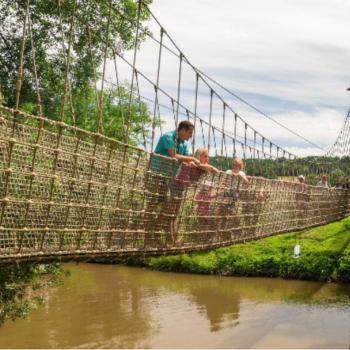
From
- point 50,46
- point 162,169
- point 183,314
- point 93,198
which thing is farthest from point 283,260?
point 93,198

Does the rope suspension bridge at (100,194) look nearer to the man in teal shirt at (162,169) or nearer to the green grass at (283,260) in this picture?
the man in teal shirt at (162,169)

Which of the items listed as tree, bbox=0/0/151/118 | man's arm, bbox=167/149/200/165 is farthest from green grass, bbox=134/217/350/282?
man's arm, bbox=167/149/200/165

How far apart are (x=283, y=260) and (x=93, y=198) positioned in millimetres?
10983

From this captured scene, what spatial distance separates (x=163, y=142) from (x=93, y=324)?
6.35 m

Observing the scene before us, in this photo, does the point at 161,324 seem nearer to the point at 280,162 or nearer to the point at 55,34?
the point at 280,162

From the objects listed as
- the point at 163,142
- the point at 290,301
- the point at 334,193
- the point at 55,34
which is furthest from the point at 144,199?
the point at 290,301

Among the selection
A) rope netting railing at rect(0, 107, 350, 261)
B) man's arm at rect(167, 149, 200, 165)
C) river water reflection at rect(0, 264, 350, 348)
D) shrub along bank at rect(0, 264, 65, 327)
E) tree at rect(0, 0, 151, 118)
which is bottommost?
river water reflection at rect(0, 264, 350, 348)

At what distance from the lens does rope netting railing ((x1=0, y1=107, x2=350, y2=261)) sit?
3.22 metres

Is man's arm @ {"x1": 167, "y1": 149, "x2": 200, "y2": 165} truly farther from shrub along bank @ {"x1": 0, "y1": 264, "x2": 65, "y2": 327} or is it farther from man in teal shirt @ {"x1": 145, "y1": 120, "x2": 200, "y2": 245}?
shrub along bank @ {"x1": 0, "y1": 264, "x2": 65, "y2": 327}

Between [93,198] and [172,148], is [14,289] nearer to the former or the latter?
[172,148]

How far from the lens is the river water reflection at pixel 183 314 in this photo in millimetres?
9352

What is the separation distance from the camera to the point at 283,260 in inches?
559

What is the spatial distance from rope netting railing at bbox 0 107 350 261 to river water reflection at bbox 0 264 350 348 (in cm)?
427

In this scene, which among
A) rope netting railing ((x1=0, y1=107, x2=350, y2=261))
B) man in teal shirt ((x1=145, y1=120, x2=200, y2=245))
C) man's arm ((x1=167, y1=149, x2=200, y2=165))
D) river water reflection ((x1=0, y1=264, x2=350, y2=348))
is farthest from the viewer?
river water reflection ((x1=0, y1=264, x2=350, y2=348))
